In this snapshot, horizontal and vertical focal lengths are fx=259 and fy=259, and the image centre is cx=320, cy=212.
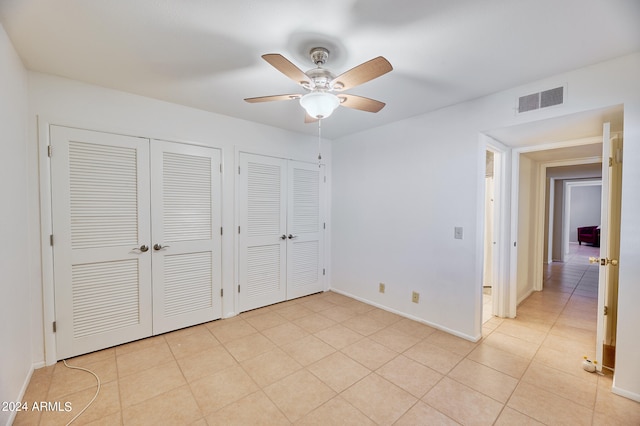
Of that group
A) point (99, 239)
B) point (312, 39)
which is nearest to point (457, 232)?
point (312, 39)

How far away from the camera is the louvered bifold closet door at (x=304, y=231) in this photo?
12.2 feet

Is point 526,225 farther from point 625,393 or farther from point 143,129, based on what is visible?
point 143,129

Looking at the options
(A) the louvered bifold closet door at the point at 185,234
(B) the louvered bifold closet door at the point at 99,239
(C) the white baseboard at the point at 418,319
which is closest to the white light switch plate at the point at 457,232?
(C) the white baseboard at the point at 418,319

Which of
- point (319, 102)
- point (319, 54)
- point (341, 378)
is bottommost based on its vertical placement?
point (341, 378)

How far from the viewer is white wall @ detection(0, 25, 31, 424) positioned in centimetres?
157

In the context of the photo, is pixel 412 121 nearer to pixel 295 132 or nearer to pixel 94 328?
pixel 295 132

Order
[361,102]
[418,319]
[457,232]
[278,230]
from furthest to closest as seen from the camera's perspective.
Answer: [278,230] < [418,319] < [457,232] < [361,102]

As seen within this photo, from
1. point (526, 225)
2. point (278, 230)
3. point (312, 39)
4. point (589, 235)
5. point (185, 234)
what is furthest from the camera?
point (589, 235)

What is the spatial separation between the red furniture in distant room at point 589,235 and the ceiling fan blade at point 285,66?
11.4 metres

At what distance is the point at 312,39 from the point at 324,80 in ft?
0.82

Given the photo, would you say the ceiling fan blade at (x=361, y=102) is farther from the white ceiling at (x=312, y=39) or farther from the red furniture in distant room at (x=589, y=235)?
the red furniture in distant room at (x=589, y=235)

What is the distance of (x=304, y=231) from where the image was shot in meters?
→ 3.85

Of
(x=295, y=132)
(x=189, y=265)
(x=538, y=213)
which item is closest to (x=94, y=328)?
(x=189, y=265)

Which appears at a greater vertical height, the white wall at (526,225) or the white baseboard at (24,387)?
the white wall at (526,225)
